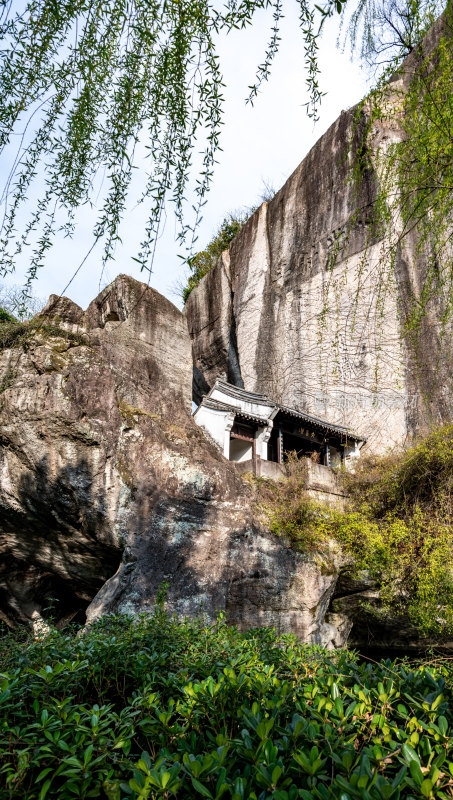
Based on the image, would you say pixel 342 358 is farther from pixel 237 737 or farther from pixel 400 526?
pixel 237 737

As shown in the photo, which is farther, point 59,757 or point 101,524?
point 101,524

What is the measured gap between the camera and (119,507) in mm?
7039

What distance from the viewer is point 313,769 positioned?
1367 mm

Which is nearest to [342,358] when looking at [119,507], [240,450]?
[240,450]

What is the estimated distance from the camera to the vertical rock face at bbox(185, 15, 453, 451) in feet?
45.7

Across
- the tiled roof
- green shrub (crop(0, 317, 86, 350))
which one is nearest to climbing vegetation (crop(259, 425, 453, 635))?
the tiled roof

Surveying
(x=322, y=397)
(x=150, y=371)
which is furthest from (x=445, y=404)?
(x=150, y=371)

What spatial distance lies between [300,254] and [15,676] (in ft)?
57.4

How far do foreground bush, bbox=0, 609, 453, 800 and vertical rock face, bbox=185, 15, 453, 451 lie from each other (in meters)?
11.3

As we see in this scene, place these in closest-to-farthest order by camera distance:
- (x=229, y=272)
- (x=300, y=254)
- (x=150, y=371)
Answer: (x=150, y=371), (x=300, y=254), (x=229, y=272)

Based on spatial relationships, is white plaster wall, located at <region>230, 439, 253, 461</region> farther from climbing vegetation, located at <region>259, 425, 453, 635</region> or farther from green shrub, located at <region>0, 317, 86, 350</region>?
green shrub, located at <region>0, 317, 86, 350</region>

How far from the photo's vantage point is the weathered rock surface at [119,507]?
6.88m

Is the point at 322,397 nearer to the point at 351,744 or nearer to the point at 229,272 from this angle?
the point at 229,272

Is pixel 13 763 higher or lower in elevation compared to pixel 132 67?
lower
